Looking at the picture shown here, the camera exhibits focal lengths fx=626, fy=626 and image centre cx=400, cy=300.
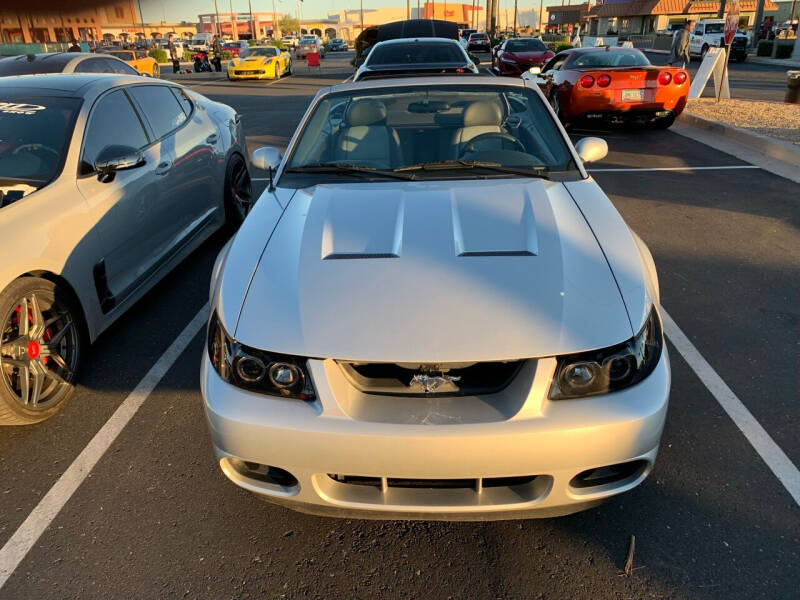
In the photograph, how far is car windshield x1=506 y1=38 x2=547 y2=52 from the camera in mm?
22344

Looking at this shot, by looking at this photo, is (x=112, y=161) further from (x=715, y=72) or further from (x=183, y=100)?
(x=715, y=72)

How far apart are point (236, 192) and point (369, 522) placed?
13.6 feet

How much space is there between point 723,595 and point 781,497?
0.64m

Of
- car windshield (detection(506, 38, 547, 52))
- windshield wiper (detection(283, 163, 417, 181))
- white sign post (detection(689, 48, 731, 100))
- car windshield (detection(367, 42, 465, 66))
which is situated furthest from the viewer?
car windshield (detection(506, 38, 547, 52))

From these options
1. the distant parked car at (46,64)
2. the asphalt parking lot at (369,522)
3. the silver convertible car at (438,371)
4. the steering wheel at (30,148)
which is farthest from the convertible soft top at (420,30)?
the silver convertible car at (438,371)

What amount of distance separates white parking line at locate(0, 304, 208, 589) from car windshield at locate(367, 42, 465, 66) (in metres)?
7.25

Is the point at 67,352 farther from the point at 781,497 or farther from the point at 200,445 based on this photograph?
the point at 781,497

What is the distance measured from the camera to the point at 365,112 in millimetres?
3822

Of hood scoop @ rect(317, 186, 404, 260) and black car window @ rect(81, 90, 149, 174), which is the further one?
black car window @ rect(81, 90, 149, 174)

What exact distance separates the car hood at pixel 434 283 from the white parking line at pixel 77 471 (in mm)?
1239

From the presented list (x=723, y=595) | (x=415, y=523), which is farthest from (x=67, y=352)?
(x=723, y=595)

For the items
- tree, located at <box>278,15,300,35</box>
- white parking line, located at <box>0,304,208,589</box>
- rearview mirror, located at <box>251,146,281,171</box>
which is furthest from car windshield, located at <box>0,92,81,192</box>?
tree, located at <box>278,15,300,35</box>

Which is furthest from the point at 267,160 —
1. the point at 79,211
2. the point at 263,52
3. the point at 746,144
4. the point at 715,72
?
the point at 263,52

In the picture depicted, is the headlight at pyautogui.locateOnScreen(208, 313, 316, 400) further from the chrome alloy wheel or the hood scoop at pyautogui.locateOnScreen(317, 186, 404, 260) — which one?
the chrome alloy wheel
